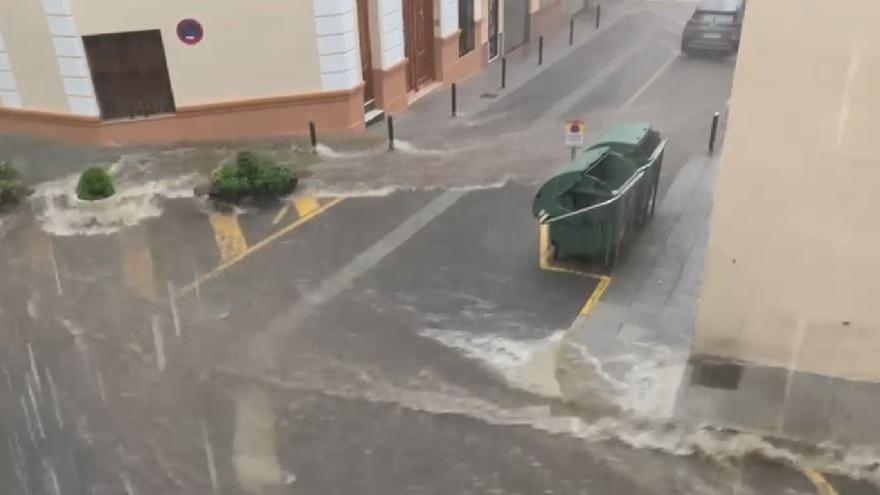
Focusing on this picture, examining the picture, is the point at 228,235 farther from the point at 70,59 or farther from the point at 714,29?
the point at 714,29

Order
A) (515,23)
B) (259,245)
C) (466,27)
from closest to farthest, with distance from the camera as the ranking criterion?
(259,245)
(466,27)
(515,23)

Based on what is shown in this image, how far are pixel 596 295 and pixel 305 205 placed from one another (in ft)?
16.1

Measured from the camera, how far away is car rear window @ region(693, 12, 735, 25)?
819 inches

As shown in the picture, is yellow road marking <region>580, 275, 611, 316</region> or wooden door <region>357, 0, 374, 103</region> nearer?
yellow road marking <region>580, 275, 611, 316</region>

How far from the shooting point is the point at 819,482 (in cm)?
651

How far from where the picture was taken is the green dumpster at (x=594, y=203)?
31.3 feet

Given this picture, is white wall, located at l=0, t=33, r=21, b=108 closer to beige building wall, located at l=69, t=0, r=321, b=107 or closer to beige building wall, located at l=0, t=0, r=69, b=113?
beige building wall, located at l=0, t=0, r=69, b=113

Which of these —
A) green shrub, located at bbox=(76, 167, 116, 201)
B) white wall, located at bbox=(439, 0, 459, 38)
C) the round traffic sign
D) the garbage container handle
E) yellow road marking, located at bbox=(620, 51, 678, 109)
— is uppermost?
the round traffic sign

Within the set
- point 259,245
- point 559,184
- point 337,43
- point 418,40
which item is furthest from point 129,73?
point 559,184

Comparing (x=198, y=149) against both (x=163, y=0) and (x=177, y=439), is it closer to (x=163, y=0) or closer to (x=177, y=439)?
(x=163, y=0)

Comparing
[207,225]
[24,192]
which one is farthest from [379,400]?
[24,192]

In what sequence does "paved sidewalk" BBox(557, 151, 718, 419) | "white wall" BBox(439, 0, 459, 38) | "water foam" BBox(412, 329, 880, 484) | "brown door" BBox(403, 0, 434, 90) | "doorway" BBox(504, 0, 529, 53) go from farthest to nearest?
1. "doorway" BBox(504, 0, 529, 53)
2. "white wall" BBox(439, 0, 459, 38)
3. "brown door" BBox(403, 0, 434, 90)
4. "paved sidewalk" BBox(557, 151, 718, 419)
5. "water foam" BBox(412, 329, 880, 484)

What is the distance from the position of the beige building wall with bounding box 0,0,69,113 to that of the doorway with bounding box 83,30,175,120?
664 mm

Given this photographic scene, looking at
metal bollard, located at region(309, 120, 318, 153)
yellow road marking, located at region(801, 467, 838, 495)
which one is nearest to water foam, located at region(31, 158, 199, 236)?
metal bollard, located at region(309, 120, 318, 153)
